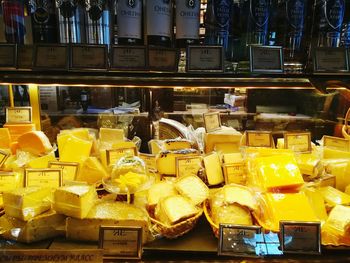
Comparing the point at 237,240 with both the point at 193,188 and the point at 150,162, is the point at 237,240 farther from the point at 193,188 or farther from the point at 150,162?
the point at 150,162

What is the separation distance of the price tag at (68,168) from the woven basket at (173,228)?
42cm

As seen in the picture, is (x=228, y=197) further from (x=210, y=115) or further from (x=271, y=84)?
(x=210, y=115)

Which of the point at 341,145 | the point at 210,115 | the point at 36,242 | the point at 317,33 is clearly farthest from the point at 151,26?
the point at 341,145

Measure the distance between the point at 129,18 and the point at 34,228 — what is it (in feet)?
2.56

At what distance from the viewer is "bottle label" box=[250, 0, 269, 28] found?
1013 millimetres

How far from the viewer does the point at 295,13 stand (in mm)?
1044

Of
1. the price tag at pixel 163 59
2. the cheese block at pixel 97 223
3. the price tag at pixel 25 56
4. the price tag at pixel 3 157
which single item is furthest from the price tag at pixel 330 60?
the price tag at pixel 3 157

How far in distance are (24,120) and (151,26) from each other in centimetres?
93

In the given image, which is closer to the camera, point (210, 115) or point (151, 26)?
point (151, 26)

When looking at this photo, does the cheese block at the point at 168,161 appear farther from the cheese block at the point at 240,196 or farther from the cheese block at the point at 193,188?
the cheese block at the point at 240,196

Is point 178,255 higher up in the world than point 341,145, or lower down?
lower down

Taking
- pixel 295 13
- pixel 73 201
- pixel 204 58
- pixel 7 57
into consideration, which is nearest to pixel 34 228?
pixel 73 201

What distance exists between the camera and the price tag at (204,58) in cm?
94

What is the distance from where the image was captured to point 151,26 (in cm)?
97
